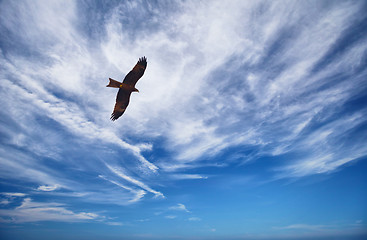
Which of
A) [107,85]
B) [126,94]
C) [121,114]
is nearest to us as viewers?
[107,85]

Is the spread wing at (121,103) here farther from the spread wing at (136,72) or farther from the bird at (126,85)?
the spread wing at (136,72)

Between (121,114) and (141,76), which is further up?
(141,76)

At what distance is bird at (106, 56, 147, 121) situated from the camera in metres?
12.3

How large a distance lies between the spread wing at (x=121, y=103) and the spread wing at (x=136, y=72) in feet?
4.00

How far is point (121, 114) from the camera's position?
14664 mm

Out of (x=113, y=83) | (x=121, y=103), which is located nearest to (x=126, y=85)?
(x=113, y=83)

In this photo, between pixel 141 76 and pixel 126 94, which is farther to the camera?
pixel 126 94

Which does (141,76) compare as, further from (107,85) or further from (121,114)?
(121,114)

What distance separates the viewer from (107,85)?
11.6m

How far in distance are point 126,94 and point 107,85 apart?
2.23 m

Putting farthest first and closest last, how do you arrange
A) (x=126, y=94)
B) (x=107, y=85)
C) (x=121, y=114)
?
(x=121, y=114) < (x=126, y=94) < (x=107, y=85)

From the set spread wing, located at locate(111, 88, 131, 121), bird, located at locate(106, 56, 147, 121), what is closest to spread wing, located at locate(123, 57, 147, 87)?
bird, located at locate(106, 56, 147, 121)

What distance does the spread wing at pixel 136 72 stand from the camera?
12.3 metres

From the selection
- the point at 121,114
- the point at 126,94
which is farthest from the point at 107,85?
the point at 121,114
